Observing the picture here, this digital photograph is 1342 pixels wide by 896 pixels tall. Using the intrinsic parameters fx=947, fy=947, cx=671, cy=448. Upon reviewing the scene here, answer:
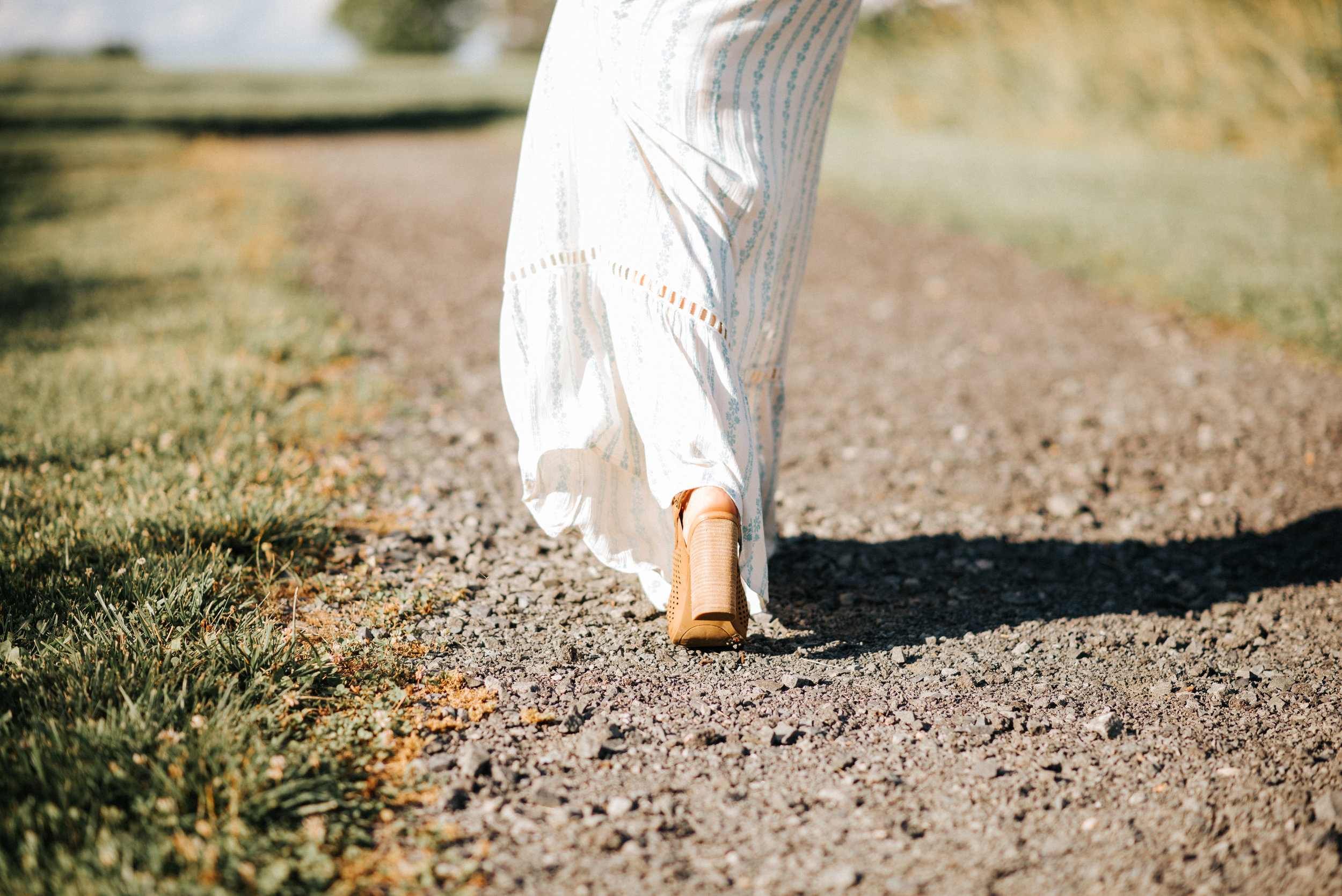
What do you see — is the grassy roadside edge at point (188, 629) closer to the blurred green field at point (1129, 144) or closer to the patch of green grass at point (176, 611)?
the patch of green grass at point (176, 611)

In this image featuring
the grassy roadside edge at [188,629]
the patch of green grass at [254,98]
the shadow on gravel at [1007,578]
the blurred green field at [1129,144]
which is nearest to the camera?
the grassy roadside edge at [188,629]

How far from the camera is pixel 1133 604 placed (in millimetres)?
2646

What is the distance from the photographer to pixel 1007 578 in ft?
9.14

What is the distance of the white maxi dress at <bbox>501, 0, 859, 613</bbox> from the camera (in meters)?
2.14

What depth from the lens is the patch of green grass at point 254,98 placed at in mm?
18375

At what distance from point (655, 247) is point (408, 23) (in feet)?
244

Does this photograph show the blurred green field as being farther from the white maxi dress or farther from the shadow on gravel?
the white maxi dress

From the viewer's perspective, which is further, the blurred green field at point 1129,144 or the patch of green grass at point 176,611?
the blurred green field at point 1129,144

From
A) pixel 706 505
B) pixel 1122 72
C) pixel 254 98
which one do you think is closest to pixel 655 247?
pixel 706 505

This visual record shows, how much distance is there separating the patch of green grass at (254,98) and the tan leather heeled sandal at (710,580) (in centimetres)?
1752

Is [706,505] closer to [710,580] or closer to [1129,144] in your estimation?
[710,580]

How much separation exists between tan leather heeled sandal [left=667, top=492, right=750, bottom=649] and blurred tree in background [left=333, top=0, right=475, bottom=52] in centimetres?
7200

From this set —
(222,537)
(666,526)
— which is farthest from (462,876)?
(222,537)

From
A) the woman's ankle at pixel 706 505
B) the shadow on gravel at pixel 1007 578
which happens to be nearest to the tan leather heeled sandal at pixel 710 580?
the woman's ankle at pixel 706 505
